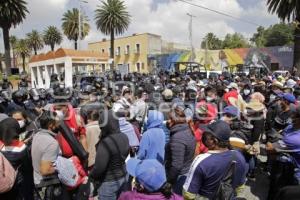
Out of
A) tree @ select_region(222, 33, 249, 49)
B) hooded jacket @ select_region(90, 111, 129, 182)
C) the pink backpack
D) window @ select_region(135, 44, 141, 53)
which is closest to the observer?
the pink backpack

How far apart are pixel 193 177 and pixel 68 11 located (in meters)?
58.4

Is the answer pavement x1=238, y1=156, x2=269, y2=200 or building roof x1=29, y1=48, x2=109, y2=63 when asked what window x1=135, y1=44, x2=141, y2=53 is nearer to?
building roof x1=29, y1=48, x2=109, y2=63

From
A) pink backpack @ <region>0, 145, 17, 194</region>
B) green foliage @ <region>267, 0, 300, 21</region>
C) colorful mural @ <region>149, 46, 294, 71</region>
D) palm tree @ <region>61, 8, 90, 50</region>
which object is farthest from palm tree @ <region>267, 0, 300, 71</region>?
palm tree @ <region>61, 8, 90, 50</region>

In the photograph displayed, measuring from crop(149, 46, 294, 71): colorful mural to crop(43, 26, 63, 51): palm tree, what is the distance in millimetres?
24210

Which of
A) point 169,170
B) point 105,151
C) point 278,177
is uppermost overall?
point 105,151

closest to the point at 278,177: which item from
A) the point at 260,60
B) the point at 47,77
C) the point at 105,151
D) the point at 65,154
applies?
the point at 105,151

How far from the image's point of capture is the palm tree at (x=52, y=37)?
66875mm

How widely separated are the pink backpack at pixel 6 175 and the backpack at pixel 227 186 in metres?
2.08

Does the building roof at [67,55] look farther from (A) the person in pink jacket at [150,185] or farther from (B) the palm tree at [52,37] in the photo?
(B) the palm tree at [52,37]

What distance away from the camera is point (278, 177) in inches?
191

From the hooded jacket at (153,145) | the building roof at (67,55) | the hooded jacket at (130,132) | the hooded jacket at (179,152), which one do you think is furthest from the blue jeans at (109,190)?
the building roof at (67,55)

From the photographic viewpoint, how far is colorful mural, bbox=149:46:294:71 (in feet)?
137

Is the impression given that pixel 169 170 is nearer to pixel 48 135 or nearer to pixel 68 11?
pixel 48 135

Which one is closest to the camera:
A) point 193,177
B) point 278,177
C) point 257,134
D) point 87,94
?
point 193,177
